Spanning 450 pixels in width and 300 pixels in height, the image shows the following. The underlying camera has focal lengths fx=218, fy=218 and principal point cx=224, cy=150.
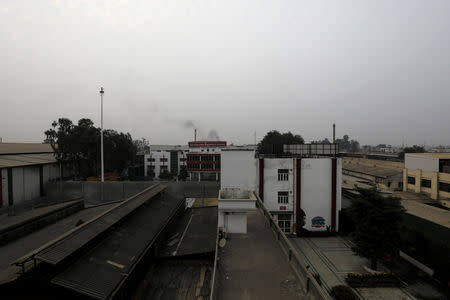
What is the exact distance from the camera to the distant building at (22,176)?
21.0 meters

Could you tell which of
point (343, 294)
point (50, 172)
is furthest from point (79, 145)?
point (343, 294)

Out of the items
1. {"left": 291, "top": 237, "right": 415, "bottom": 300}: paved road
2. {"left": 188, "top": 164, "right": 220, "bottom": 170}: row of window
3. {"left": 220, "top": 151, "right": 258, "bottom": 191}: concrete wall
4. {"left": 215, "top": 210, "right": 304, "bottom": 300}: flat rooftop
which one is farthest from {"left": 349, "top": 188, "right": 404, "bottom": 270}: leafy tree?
{"left": 188, "top": 164, "right": 220, "bottom": 170}: row of window

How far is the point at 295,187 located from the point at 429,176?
19.5 m

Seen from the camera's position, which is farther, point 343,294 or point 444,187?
point 444,187

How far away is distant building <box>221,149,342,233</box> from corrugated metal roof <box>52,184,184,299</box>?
28.1ft

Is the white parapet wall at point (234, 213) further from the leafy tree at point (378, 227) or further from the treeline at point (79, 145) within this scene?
the treeline at point (79, 145)

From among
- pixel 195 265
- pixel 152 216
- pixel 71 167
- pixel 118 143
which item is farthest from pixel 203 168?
pixel 195 265

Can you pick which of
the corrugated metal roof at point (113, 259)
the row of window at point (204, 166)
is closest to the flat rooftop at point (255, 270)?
the corrugated metal roof at point (113, 259)

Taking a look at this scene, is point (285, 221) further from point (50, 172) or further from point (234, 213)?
point (50, 172)

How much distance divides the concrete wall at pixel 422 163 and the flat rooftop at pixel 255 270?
28434 mm

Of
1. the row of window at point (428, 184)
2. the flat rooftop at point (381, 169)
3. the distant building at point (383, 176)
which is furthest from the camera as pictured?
the flat rooftop at point (381, 169)

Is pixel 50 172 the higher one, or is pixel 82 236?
pixel 50 172

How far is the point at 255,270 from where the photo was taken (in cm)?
793

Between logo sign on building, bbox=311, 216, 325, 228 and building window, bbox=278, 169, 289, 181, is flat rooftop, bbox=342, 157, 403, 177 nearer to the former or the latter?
logo sign on building, bbox=311, 216, 325, 228
